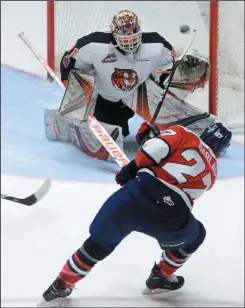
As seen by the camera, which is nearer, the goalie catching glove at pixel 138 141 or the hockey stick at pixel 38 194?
the goalie catching glove at pixel 138 141

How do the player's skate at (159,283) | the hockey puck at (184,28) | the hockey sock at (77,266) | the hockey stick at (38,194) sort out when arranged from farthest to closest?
the hockey stick at (38,194)
the player's skate at (159,283)
the hockey sock at (77,266)
the hockey puck at (184,28)

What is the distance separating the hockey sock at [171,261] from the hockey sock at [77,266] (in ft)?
0.60

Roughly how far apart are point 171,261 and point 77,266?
0.75ft

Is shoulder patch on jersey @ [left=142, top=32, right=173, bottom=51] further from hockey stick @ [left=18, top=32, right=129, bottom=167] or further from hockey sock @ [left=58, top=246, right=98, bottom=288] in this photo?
hockey sock @ [left=58, top=246, right=98, bottom=288]

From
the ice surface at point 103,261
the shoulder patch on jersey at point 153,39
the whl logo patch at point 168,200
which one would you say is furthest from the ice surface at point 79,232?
the shoulder patch on jersey at point 153,39

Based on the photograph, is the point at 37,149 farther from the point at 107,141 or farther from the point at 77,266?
the point at 107,141

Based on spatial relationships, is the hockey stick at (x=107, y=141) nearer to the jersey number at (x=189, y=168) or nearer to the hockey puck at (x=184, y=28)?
the jersey number at (x=189, y=168)

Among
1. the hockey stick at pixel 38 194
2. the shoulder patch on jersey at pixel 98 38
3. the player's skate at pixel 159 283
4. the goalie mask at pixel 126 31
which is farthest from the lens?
the hockey stick at pixel 38 194

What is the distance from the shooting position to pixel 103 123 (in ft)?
3.92

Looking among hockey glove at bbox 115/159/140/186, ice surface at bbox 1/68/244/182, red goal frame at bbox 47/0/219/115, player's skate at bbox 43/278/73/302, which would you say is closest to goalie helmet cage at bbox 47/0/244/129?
red goal frame at bbox 47/0/219/115

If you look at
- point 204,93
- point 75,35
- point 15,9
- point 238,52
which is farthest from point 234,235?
point 15,9

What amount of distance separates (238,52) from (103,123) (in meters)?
1.03

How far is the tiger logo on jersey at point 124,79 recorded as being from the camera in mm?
Result: 1114

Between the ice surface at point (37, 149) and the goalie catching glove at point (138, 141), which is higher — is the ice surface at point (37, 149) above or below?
below
